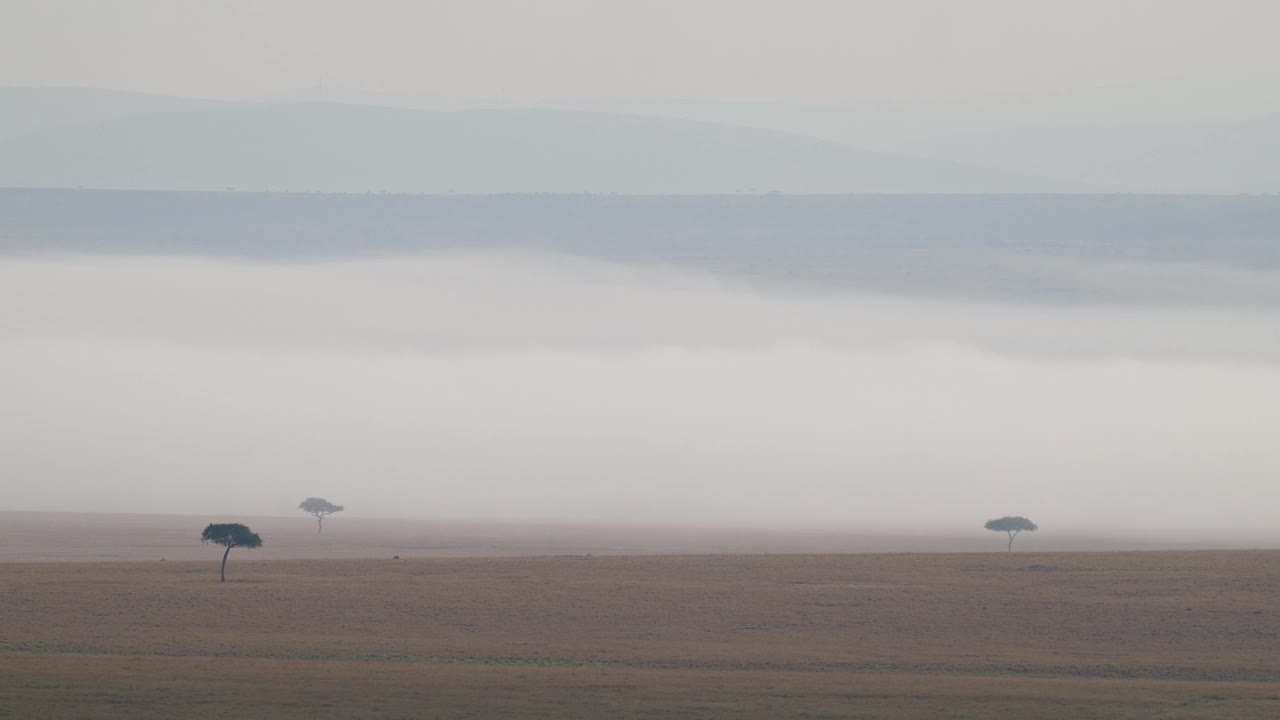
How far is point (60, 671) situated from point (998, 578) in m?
62.8

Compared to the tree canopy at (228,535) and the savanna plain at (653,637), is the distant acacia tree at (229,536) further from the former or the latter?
the savanna plain at (653,637)

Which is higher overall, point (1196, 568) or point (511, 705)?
point (1196, 568)

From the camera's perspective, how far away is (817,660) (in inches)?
3150

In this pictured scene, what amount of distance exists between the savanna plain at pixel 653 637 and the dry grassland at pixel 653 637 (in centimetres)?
25

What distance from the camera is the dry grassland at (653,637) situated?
6619cm

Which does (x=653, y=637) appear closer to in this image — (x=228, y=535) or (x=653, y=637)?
(x=653, y=637)

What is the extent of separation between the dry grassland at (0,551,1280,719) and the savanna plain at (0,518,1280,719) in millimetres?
251

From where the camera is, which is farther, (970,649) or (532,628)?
(532,628)

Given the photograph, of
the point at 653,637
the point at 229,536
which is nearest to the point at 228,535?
the point at 229,536

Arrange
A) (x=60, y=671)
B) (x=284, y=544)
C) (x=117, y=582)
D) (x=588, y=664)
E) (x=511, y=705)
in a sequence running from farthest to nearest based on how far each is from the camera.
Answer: (x=284, y=544) → (x=117, y=582) → (x=588, y=664) → (x=60, y=671) → (x=511, y=705)

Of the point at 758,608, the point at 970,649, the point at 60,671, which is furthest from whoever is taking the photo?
the point at 758,608

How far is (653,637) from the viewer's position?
3474 inches

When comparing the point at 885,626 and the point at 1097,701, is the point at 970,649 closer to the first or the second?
the point at 885,626

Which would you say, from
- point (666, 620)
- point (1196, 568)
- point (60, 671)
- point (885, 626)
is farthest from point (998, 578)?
point (60, 671)
